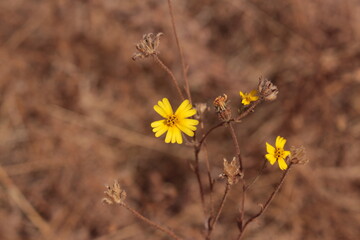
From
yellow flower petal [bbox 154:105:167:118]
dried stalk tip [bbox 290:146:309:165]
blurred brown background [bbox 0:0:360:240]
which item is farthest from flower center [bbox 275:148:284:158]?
blurred brown background [bbox 0:0:360:240]

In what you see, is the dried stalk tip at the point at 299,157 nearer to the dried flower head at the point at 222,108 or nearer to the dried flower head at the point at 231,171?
the dried flower head at the point at 231,171

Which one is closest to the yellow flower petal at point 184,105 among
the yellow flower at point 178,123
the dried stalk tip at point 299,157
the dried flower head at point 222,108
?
the yellow flower at point 178,123

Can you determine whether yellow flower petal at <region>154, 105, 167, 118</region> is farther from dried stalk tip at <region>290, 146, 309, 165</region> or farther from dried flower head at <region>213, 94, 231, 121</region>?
dried stalk tip at <region>290, 146, 309, 165</region>

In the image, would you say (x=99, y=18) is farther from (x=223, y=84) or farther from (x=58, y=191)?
(x=58, y=191)

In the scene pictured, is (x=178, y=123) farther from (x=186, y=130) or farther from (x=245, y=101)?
(x=245, y=101)

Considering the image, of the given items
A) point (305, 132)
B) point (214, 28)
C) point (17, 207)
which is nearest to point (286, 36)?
point (214, 28)

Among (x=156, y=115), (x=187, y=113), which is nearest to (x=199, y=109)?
(x=187, y=113)

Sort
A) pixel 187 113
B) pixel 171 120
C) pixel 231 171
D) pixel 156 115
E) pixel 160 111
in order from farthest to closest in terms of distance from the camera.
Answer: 1. pixel 156 115
2. pixel 160 111
3. pixel 171 120
4. pixel 187 113
5. pixel 231 171
